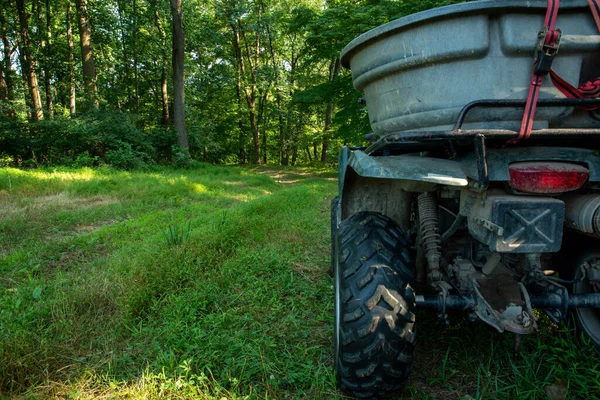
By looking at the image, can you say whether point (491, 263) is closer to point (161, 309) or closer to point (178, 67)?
point (161, 309)

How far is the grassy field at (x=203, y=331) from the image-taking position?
187 cm

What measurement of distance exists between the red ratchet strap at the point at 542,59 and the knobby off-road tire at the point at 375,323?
0.81m

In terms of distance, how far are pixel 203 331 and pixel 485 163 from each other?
2.01 m

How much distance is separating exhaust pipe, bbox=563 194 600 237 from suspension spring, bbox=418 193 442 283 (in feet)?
1.98

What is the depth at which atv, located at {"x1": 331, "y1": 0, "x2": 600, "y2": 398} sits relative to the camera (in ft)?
4.72

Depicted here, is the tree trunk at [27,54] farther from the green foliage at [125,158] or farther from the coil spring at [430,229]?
the coil spring at [430,229]

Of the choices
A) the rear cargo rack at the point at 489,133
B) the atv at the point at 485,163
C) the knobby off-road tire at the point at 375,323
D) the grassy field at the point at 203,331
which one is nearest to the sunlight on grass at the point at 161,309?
the grassy field at the point at 203,331

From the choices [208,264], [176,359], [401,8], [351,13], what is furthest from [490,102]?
[351,13]

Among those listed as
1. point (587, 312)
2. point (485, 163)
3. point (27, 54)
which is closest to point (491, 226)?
point (485, 163)

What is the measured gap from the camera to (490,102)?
4.87 ft

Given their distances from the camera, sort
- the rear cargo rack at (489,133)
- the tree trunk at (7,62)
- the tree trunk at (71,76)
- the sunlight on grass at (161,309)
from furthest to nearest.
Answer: the tree trunk at (7,62)
the tree trunk at (71,76)
the sunlight on grass at (161,309)
the rear cargo rack at (489,133)

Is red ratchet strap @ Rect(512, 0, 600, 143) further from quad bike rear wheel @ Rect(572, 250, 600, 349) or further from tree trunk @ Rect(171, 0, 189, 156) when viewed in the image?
tree trunk @ Rect(171, 0, 189, 156)

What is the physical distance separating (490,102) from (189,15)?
2001 cm

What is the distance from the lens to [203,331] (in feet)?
7.86
